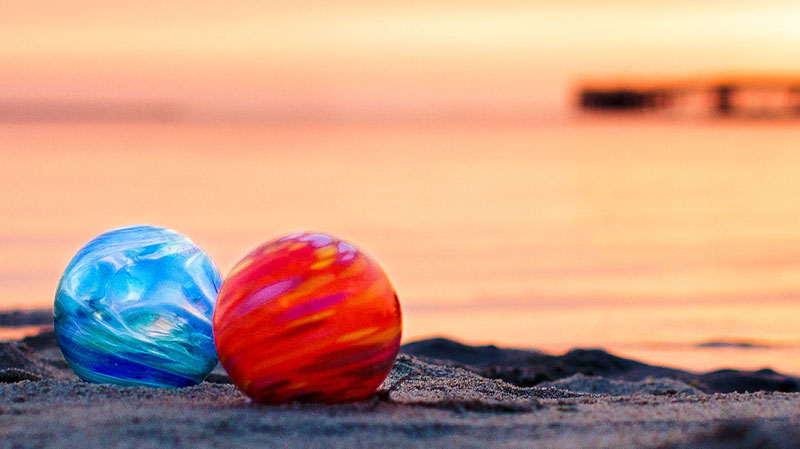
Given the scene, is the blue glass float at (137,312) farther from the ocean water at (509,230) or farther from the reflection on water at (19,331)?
the ocean water at (509,230)

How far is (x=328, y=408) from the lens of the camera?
4.90 metres

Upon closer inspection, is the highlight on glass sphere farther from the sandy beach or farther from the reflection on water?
the reflection on water

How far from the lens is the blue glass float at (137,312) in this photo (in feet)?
17.5

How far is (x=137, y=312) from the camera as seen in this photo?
5.33 meters

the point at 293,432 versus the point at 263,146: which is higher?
the point at 263,146

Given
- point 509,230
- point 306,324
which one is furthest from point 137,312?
point 509,230

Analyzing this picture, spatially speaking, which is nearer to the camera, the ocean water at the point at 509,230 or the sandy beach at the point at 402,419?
the sandy beach at the point at 402,419

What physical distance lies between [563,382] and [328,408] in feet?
8.40

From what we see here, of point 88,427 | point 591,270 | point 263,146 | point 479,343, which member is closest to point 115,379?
point 88,427

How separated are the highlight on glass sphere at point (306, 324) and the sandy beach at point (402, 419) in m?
0.12

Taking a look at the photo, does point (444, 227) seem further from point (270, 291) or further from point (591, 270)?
point (270, 291)

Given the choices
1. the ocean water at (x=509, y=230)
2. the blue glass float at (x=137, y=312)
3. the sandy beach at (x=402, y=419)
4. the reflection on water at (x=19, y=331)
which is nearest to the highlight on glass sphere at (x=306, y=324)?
the sandy beach at (x=402, y=419)

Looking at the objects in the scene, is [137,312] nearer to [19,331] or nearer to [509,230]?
[19,331]

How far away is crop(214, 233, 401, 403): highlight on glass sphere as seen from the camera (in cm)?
484
